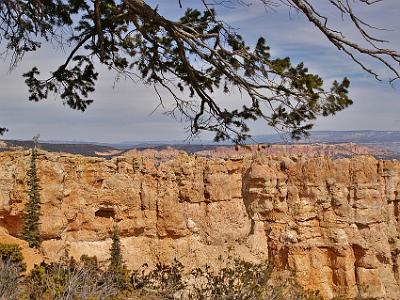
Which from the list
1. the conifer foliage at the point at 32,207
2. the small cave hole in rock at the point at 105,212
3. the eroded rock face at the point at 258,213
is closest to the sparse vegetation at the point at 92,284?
the conifer foliage at the point at 32,207

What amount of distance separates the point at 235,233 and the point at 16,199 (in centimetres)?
1806

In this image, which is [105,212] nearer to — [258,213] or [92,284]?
[258,213]

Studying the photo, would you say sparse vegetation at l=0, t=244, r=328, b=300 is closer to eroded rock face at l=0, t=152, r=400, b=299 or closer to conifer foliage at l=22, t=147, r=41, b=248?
conifer foliage at l=22, t=147, r=41, b=248

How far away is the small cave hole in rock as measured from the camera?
33219mm

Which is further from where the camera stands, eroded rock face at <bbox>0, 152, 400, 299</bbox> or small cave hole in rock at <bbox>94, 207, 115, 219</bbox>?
eroded rock face at <bbox>0, 152, 400, 299</bbox>

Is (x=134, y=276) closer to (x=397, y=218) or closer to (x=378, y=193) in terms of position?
(x=378, y=193)

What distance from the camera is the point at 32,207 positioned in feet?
88.0

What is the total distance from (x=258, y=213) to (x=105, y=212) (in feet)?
44.7

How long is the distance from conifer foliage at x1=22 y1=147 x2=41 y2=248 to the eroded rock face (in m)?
4.59

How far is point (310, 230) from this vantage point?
39.7 metres

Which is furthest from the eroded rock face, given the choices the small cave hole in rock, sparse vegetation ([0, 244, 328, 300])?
sparse vegetation ([0, 244, 328, 300])

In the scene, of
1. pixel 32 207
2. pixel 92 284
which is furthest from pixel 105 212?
pixel 92 284

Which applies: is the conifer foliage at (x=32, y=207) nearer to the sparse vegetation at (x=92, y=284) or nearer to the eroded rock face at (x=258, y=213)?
the eroded rock face at (x=258, y=213)

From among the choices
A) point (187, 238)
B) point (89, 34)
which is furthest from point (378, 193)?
point (89, 34)
